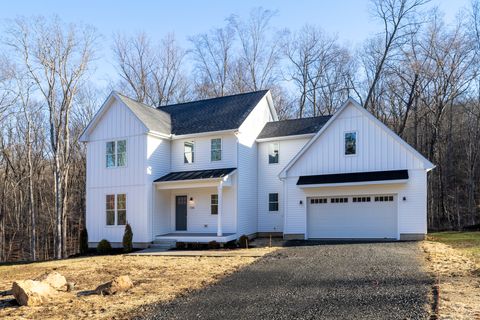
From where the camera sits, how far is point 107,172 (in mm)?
21219

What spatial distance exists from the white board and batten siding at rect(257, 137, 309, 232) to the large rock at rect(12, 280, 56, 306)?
46.2 ft

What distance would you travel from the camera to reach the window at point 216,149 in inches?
834

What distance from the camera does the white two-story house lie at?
18.2m

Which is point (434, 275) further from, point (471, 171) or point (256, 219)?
point (471, 171)

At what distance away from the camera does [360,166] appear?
18797 millimetres

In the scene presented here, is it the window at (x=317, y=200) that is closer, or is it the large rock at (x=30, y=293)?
the large rock at (x=30, y=293)

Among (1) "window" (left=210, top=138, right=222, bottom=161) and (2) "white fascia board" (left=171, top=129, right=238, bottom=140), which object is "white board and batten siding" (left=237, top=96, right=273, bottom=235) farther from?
(1) "window" (left=210, top=138, right=222, bottom=161)

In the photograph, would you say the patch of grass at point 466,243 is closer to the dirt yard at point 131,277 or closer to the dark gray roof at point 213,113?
the dirt yard at point 131,277

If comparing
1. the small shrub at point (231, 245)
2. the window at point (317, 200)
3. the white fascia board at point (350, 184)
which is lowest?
the small shrub at point (231, 245)


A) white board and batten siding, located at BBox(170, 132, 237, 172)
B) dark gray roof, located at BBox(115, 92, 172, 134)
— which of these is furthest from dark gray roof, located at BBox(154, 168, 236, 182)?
dark gray roof, located at BBox(115, 92, 172, 134)

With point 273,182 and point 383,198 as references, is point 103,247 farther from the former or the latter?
point 383,198

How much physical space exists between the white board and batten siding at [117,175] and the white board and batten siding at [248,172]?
187 inches

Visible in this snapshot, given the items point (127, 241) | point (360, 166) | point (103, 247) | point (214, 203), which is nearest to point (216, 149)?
point (214, 203)

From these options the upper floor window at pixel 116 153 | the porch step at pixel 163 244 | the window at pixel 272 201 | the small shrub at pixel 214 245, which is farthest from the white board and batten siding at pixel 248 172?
the upper floor window at pixel 116 153
